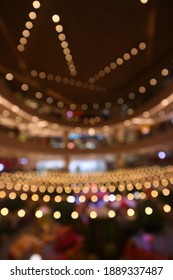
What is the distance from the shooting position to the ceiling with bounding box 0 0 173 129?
438 centimetres

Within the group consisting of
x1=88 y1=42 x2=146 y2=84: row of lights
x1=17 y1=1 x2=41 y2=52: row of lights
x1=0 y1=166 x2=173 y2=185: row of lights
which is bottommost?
x1=0 y1=166 x2=173 y2=185: row of lights

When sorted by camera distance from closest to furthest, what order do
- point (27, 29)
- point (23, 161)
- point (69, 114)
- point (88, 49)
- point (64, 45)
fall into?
point (27, 29)
point (64, 45)
point (88, 49)
point (69, 114)
point (23, 161)

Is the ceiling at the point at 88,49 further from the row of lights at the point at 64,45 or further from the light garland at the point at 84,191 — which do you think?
the light garland at the point at 84,191

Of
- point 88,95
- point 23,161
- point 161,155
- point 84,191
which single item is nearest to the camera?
point 84,191

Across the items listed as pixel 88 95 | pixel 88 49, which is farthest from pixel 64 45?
pixel 88 95

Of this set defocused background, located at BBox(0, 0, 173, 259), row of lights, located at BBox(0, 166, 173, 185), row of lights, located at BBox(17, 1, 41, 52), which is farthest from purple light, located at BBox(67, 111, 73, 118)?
row of lights, located at BBox(17, 1, 41, 52)

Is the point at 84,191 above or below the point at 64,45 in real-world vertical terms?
below

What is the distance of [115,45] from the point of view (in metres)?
5.46

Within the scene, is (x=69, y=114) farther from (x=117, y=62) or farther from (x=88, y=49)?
(x=88, y=49)

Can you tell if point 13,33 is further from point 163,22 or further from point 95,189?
point 95,189

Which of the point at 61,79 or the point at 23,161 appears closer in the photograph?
the point at 61,79

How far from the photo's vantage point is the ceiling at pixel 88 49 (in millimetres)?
4375

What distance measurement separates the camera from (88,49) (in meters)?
5.73

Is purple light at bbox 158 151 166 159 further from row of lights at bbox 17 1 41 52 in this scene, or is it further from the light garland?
row of lights at bbox 17 1 41 52
